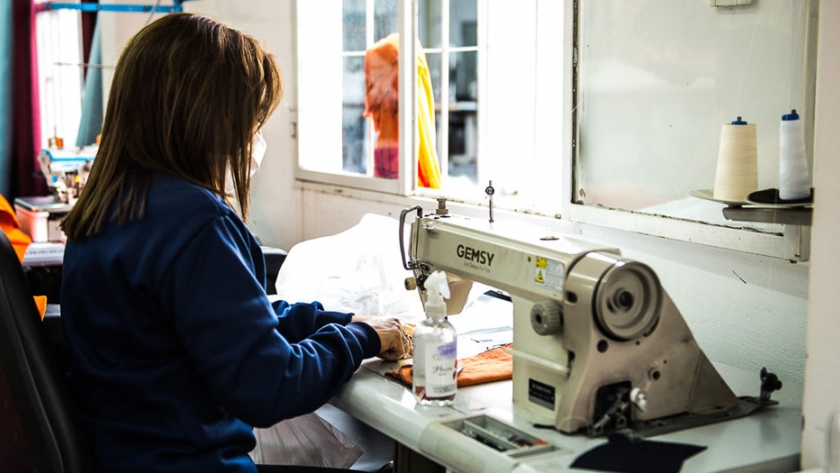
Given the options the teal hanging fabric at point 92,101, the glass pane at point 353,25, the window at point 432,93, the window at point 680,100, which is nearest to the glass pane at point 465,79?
the teal hanging fabric at point 92,101

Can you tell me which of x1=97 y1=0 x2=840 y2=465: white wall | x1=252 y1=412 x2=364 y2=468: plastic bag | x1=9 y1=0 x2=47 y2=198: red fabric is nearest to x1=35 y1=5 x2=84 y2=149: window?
x1=9 y1=0 x2=47 y2=198: red fabric

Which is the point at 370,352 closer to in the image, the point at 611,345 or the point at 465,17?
the point at 611,345

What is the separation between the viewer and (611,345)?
122 cm

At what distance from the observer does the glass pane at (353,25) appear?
10.9 feet

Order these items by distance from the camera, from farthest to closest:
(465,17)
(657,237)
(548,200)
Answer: (465,17), (548,200), (657,237)

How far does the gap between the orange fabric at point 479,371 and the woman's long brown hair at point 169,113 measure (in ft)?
1.38

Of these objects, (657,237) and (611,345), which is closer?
(611,345)

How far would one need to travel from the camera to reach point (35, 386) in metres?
1.23

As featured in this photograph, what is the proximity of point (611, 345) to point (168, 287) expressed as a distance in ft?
2.00

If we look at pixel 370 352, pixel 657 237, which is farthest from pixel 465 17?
pixel 370 352

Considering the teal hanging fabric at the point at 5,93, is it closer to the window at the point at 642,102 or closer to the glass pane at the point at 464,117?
the glass pane at the point at 464,117

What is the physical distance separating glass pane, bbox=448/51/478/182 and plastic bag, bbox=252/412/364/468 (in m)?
Answer: 4.90

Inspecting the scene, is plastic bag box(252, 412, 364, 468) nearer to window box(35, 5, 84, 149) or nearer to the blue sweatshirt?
the blue sweatshirt

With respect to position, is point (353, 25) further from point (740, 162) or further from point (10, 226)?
point (740, 162)
